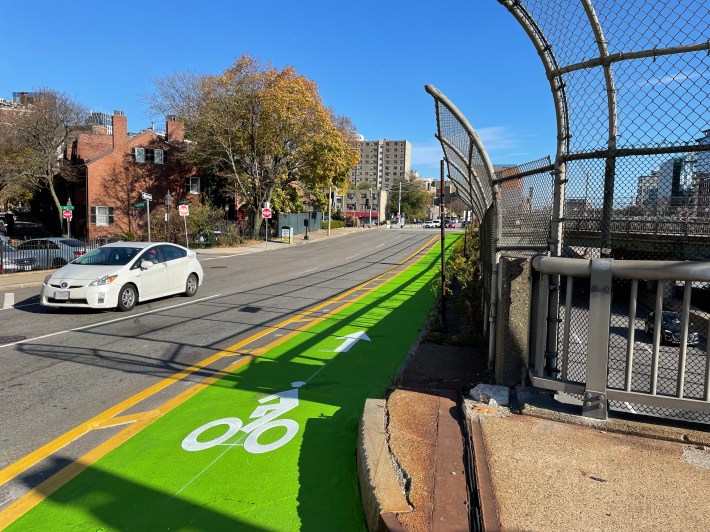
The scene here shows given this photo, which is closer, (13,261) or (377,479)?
(377,479)

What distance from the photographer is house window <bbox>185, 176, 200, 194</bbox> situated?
43969mm

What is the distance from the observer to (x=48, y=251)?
18.9m

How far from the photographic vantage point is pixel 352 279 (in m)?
17.3

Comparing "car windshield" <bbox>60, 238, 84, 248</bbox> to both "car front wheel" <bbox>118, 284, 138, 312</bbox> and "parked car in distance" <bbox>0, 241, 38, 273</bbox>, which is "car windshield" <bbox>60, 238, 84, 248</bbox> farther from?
"car front wheel" <bbox>118, 284, 138, 312</bbox>

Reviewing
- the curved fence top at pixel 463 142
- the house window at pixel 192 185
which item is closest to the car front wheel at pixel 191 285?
the curved fence top at pixel 463 142

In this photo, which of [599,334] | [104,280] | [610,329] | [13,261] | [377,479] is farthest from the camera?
[13,261]

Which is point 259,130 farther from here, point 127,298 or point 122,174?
point 127,298

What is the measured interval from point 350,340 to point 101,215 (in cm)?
3843

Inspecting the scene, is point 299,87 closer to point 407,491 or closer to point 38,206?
point 407,491

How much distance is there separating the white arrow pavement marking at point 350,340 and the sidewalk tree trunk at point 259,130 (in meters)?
28.8

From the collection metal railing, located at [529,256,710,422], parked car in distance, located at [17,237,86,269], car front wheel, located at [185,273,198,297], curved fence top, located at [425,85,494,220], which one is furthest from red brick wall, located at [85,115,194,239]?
metal railing, located at [529,256,710,422]

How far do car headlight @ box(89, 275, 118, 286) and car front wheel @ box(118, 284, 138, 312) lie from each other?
1.01ft

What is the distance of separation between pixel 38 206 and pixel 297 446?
6615 centimetres

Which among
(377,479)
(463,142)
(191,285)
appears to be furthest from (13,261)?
(377,479)
